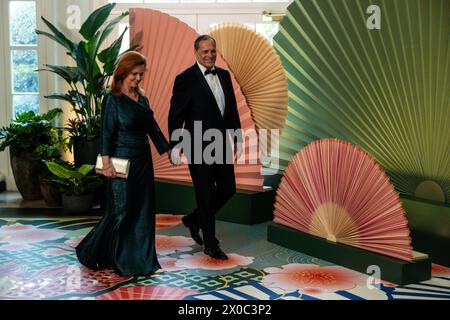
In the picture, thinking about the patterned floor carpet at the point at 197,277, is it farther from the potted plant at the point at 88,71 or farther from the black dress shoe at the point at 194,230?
the potted plant at the point at 88,71

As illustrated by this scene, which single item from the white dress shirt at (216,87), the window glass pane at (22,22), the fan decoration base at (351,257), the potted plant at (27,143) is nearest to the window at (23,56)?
the window glass pane at (22,22)

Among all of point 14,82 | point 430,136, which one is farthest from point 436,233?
point 14,82

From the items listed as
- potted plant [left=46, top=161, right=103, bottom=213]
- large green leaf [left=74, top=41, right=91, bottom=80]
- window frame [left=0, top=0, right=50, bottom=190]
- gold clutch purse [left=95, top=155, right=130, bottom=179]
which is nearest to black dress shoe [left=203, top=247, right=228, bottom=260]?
gold clutch purse [left=95, top=155, right=130, bottom=179]

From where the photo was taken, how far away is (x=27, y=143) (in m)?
6.39

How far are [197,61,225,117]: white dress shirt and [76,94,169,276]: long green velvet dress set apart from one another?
50cm

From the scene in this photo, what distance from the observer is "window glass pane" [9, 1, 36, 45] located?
6.89 meters

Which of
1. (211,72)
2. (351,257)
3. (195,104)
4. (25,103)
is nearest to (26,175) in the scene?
(25,103)

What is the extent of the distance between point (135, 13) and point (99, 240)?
2.45m

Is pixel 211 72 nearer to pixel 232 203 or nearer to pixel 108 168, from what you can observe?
pixel 108 168

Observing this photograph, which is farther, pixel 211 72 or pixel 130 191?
pixel 211 72

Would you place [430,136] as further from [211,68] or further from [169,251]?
[169,251]

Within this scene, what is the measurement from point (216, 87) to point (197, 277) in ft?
4.01

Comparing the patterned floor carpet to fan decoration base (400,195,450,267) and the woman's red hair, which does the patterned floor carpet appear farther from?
the woman's red hair

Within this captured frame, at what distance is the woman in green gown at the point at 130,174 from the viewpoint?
4.19 m
